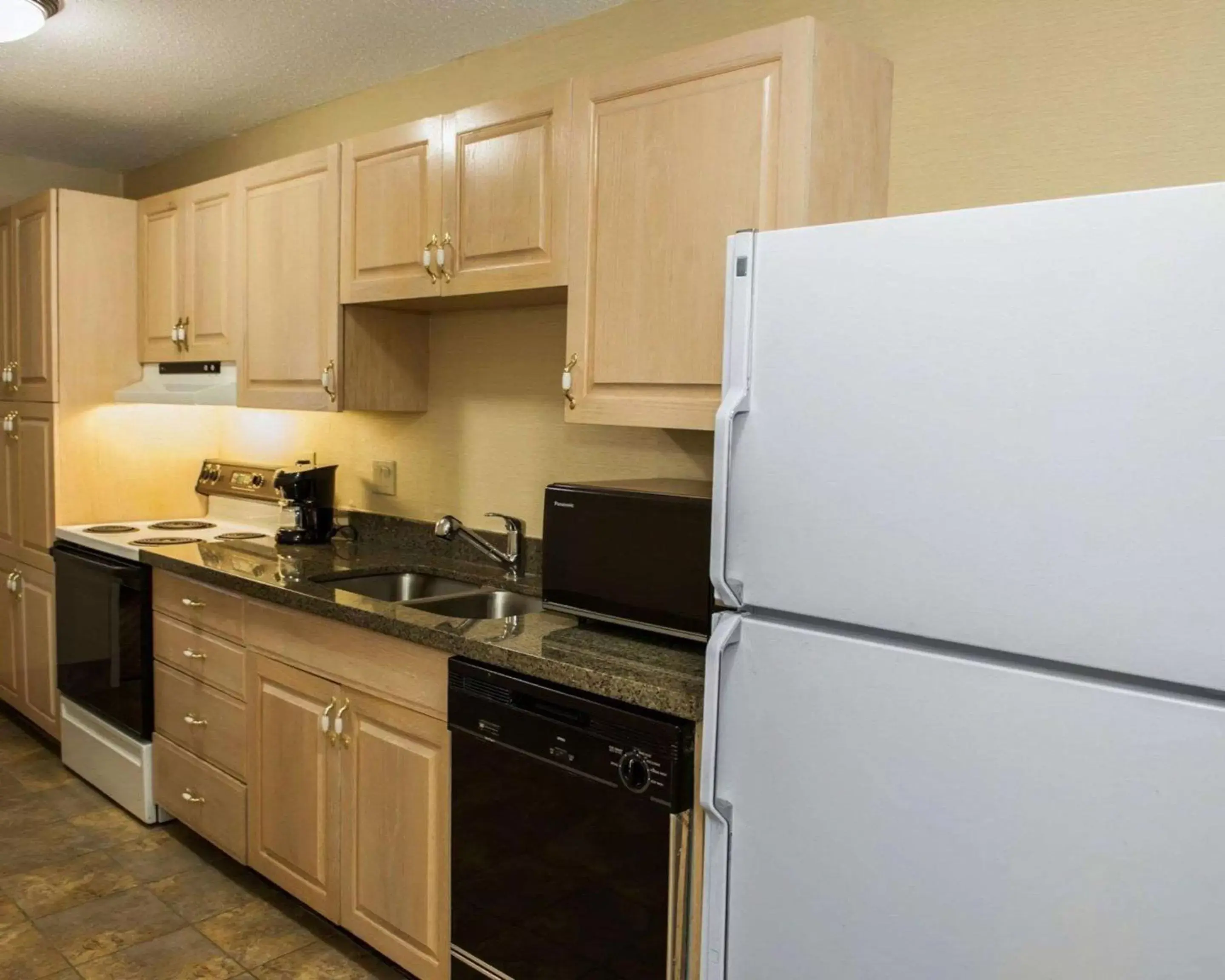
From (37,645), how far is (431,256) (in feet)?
8.22

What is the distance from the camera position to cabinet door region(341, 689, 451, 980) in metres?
2.19

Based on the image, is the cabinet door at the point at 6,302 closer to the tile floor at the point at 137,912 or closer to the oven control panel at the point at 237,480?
the oven control panel at the point at 237,480

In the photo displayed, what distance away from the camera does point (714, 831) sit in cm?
156

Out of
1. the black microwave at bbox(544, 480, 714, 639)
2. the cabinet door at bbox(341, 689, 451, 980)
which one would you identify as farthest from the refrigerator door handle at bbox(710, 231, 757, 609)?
the cabinet door at bbox(341, 689, 451, 980)

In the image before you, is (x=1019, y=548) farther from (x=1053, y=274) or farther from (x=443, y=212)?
(x=443, y=212)

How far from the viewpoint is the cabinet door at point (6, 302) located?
158 inches

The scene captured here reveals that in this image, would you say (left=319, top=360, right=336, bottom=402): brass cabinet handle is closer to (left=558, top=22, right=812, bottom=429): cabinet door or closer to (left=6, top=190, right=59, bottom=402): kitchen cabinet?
(left=558, top=22, right=812, bottom=429): cabinet door

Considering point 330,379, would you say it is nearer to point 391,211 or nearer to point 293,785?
point 391,211

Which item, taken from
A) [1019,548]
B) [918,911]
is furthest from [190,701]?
[1019,548]

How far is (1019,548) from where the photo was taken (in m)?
1.24

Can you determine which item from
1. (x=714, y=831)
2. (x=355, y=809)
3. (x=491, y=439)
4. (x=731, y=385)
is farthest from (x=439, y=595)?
(x=731, y=385)

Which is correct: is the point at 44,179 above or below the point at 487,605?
above

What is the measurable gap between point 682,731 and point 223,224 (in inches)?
101

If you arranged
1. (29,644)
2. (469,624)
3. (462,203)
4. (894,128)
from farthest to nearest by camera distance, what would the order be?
(29,644) < (462,203) < (469,624) < (894,128)
